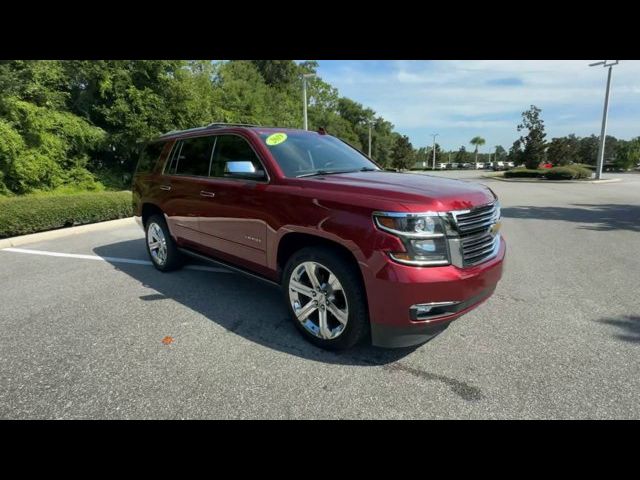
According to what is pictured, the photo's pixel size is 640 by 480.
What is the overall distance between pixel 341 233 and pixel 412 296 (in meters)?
0.67

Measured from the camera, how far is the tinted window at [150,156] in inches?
199

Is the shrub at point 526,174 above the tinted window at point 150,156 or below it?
below

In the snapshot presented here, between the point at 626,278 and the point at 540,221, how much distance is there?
4835mm

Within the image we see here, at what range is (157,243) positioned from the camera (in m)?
5.19

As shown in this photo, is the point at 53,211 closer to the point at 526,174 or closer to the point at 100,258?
the point at 100,258

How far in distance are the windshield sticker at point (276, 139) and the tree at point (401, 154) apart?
5975cm

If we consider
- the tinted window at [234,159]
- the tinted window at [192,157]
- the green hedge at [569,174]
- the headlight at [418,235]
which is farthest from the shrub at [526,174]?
the headlight at [418,235]

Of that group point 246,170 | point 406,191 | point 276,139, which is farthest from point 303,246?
point 276,139

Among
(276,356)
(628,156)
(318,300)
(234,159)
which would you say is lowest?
(276,356)

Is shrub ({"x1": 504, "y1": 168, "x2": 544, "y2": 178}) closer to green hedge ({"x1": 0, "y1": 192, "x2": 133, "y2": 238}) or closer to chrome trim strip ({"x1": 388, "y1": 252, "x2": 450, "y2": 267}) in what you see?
green hedge ({"x1": 0, "y1": 192, "x2": 133, "y2": 238})

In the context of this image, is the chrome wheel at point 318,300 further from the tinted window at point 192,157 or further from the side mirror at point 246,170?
the tinted window at point 192,157

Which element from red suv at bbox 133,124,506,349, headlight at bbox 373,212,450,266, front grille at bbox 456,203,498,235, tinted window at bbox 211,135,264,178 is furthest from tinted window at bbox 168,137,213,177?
front grille at bbox 456,203,498,235
